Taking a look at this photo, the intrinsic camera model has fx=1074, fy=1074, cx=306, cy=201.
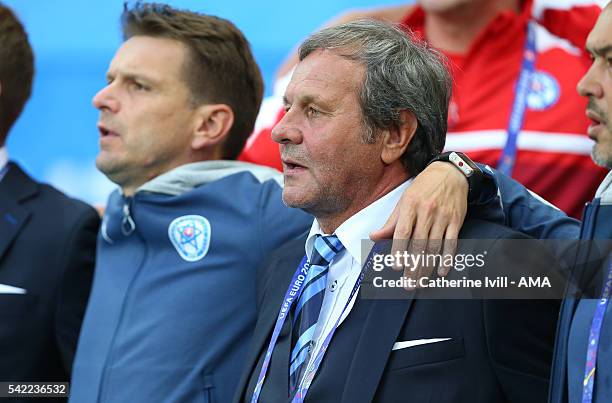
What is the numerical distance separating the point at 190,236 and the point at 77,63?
2306 millimetres

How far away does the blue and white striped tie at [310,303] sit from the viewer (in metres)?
2.21

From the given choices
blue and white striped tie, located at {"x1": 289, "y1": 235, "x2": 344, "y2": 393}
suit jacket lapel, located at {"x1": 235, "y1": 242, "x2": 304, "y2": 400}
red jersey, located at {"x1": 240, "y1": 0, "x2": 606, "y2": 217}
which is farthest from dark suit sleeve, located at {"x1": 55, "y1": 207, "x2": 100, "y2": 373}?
blue and white striped tie, located at {"x1": 289, "y1": 235, "x2": 344, "y2": 393}

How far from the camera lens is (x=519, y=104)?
3281 mm

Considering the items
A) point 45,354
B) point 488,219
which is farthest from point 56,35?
point 488,219

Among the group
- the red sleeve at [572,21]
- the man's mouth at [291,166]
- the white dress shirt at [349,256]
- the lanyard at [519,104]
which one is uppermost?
the red sleeve at [572,21]

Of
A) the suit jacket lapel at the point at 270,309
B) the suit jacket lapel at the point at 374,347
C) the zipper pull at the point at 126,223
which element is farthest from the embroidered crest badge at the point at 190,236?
the suit jacket lapel at the point at 374,347

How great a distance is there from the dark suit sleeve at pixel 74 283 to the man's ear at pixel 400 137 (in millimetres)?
1054

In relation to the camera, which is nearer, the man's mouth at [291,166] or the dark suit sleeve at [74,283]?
the man's mouth at [291,166]

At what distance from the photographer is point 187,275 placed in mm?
2682

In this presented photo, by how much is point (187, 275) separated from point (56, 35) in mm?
2473

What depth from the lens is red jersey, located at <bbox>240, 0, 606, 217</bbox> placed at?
10.4 feet

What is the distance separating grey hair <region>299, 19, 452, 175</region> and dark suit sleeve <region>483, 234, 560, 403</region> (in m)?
0.32

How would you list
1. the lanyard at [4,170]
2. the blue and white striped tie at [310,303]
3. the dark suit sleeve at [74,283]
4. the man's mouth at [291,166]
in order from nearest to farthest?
the blue and white striped tie at [310,303] < the man's mouth at [291,166] < the dark suit sleeve at [74,283] < the lanyard at [4,170]

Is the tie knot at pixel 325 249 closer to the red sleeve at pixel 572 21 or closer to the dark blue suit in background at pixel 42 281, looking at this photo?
the dark blue suit in background at pixel 42 281
